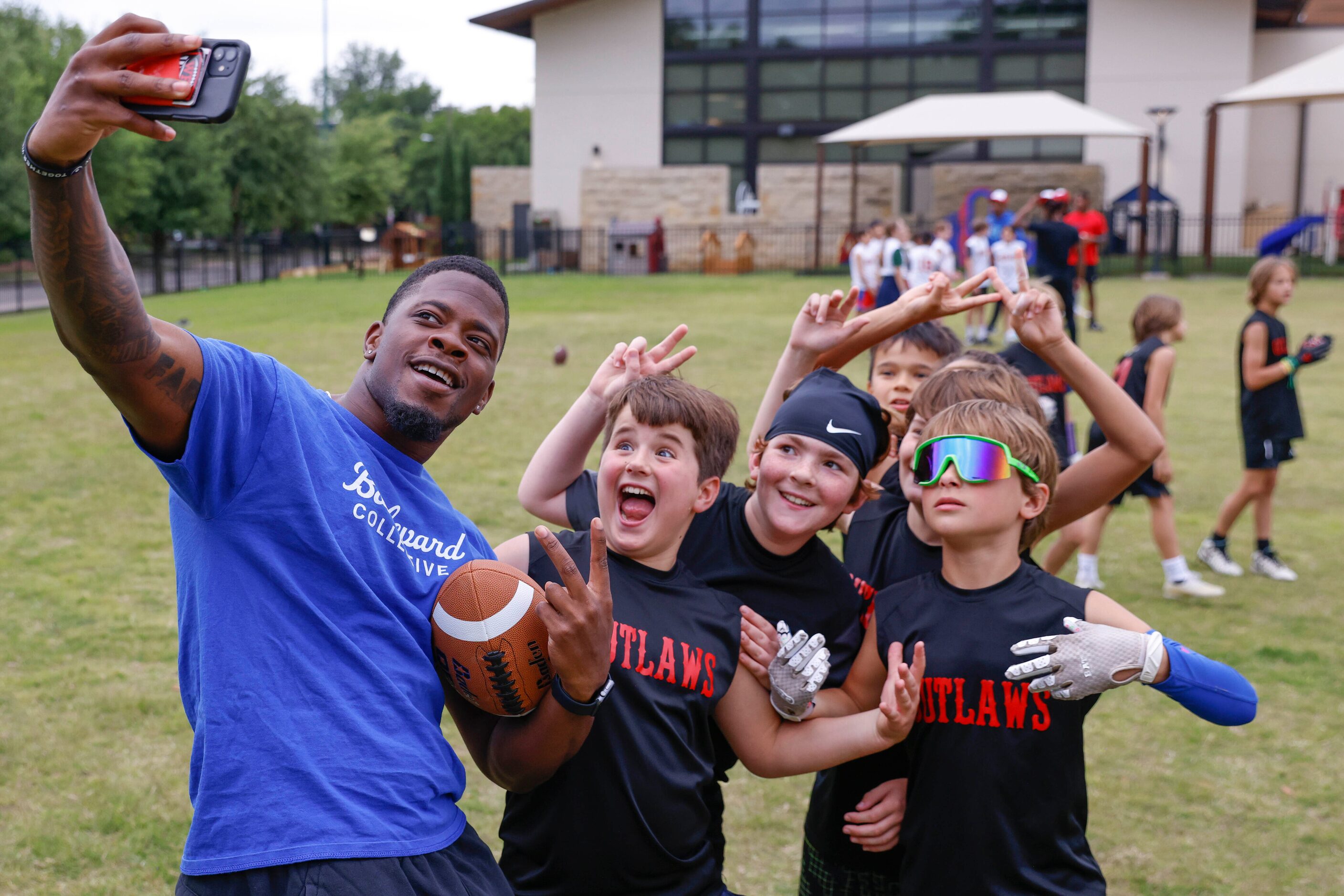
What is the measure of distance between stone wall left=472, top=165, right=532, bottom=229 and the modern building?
4445 mm

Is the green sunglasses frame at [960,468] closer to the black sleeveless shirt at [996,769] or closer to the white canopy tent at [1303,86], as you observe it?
the black sleeveless shirt at [996,769]

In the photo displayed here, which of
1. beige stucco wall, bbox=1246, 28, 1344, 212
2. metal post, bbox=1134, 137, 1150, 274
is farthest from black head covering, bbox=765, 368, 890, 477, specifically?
beige stucco wall, bbox=1246, 28, 1344, 212

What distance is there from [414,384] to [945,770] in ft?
5.13

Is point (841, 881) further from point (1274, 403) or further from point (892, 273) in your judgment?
point (892, 273)

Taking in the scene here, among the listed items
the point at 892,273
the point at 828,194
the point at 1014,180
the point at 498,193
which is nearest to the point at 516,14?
the point at 498,193

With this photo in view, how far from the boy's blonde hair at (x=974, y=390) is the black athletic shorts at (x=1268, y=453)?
507 cm

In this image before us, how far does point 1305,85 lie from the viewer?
22234mm

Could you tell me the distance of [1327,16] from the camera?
1485 inches

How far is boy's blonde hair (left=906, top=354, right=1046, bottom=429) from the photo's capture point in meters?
3.37

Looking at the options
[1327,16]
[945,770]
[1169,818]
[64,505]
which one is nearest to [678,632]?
[945,770]

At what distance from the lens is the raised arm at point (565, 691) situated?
92.5 inches

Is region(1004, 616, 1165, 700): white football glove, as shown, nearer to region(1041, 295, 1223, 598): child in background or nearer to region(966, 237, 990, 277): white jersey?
region(1041, 295, 1223, 598): child in background

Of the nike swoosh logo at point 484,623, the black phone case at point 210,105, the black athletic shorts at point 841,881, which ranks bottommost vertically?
the black athletic shorts at point 841,881

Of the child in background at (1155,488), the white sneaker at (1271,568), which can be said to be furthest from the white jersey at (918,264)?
the child in background at (1155,488)
